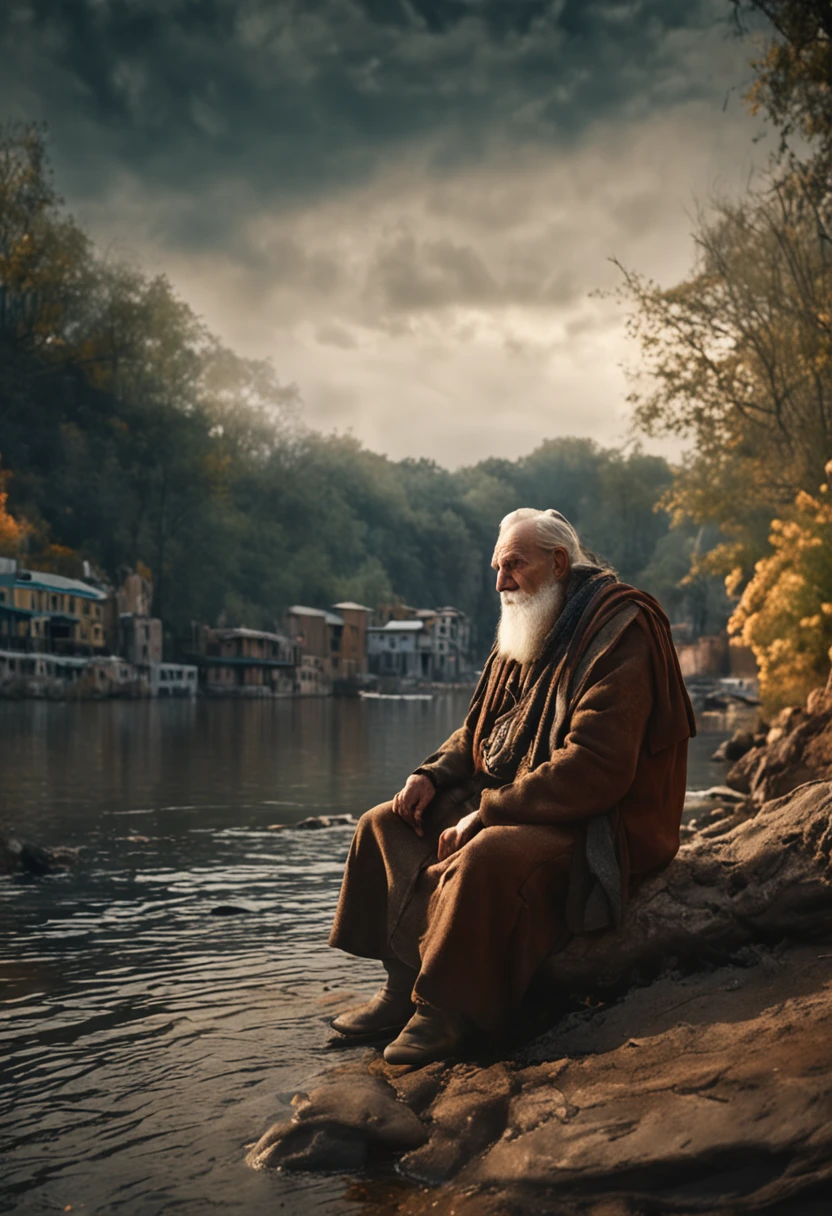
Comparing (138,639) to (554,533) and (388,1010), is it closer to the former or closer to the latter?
(388,1010)

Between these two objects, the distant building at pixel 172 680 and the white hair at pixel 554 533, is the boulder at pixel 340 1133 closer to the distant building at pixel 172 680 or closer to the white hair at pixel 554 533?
the white hair at pixel 554 533

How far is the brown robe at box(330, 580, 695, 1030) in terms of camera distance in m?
4.49

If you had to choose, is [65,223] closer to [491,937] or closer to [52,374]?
[52,374]

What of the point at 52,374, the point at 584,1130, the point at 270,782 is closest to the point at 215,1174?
the point at 584,1130

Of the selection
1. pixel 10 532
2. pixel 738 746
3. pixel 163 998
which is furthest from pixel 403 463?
pixel 163 998

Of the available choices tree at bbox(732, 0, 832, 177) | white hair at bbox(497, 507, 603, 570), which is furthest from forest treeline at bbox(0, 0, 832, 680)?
white hair at bbox(497, 507, 603, 570)

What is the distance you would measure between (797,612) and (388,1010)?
16481 mm

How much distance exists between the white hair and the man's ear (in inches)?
0.8

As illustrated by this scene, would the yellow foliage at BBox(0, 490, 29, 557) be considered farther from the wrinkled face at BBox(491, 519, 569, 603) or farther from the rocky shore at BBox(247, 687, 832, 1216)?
the rocky shore at BBox(247, 687, 832, 1216)

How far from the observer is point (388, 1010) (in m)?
5.27

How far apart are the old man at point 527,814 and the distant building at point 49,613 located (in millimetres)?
57053

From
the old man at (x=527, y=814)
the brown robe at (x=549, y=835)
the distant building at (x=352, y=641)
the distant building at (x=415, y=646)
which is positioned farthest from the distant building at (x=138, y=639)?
the brown robe at (x=549, y=835)

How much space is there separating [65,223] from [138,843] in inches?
2434

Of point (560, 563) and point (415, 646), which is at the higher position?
point (415, 646)
